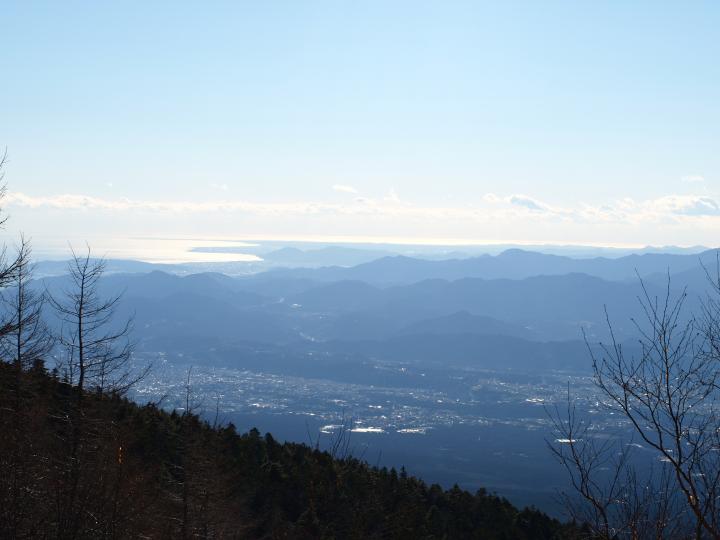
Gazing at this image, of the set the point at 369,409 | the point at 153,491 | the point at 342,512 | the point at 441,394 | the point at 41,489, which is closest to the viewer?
the point at 41,489

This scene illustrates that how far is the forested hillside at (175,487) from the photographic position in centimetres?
980

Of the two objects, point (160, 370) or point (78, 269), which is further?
point (160, 370)

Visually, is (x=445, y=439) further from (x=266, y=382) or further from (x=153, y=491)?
(x=153, y=491)

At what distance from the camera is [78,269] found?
15156mm

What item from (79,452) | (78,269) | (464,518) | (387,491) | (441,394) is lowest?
(441,394)

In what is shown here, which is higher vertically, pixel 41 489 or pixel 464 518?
pixel 41 489

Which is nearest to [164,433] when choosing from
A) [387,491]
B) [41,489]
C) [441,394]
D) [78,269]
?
[387,491]

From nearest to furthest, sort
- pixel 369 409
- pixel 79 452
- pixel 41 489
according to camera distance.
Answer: pixel 41 489 < pixel 79 452 < pixel 369 409

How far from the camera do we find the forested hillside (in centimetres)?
980

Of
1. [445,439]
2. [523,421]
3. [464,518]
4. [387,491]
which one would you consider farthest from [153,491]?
[523,421]

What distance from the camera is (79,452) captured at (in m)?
14.9

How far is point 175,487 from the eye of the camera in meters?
20.4

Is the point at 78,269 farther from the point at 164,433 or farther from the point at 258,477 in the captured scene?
the point at 258,477

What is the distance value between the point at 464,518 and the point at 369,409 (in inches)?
5175
